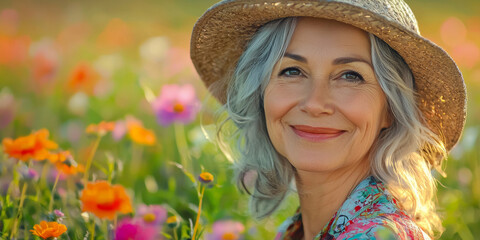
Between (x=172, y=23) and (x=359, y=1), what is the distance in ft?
22.9

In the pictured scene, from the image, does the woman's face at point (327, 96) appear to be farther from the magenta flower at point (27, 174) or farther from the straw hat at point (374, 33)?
the magenta flower at point (27, 174)

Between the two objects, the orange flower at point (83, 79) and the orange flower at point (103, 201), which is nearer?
the orange flower at point (103, 201)

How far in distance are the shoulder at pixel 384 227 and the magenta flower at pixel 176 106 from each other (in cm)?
139

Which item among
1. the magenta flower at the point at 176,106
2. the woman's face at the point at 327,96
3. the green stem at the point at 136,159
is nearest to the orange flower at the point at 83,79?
the green stem at the point at 136,159

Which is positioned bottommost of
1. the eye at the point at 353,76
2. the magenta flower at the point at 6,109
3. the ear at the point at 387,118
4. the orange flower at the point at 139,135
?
the magenta flower at the point at 6,109

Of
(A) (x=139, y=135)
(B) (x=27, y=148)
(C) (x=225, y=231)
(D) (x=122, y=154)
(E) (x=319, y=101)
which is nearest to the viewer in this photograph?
(E) (x=319, y=101)

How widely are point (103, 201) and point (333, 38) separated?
0.84 meters

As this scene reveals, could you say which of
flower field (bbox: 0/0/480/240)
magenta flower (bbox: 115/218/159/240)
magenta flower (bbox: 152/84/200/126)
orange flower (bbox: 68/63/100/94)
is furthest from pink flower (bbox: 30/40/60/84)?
magenta flower (bbox: 115/218/159/240)

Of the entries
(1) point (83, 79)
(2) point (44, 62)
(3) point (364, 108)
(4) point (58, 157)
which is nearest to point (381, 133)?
(3) point (364, 108)

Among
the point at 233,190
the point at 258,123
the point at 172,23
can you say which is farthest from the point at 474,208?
the point at 172,23

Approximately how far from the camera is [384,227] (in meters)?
1.77

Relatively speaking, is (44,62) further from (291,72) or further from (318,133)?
(318,133)

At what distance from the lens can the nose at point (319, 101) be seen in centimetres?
200

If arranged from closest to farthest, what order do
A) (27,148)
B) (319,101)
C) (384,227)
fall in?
1. (384,227)
2. (319,101)
3. (27,148)
